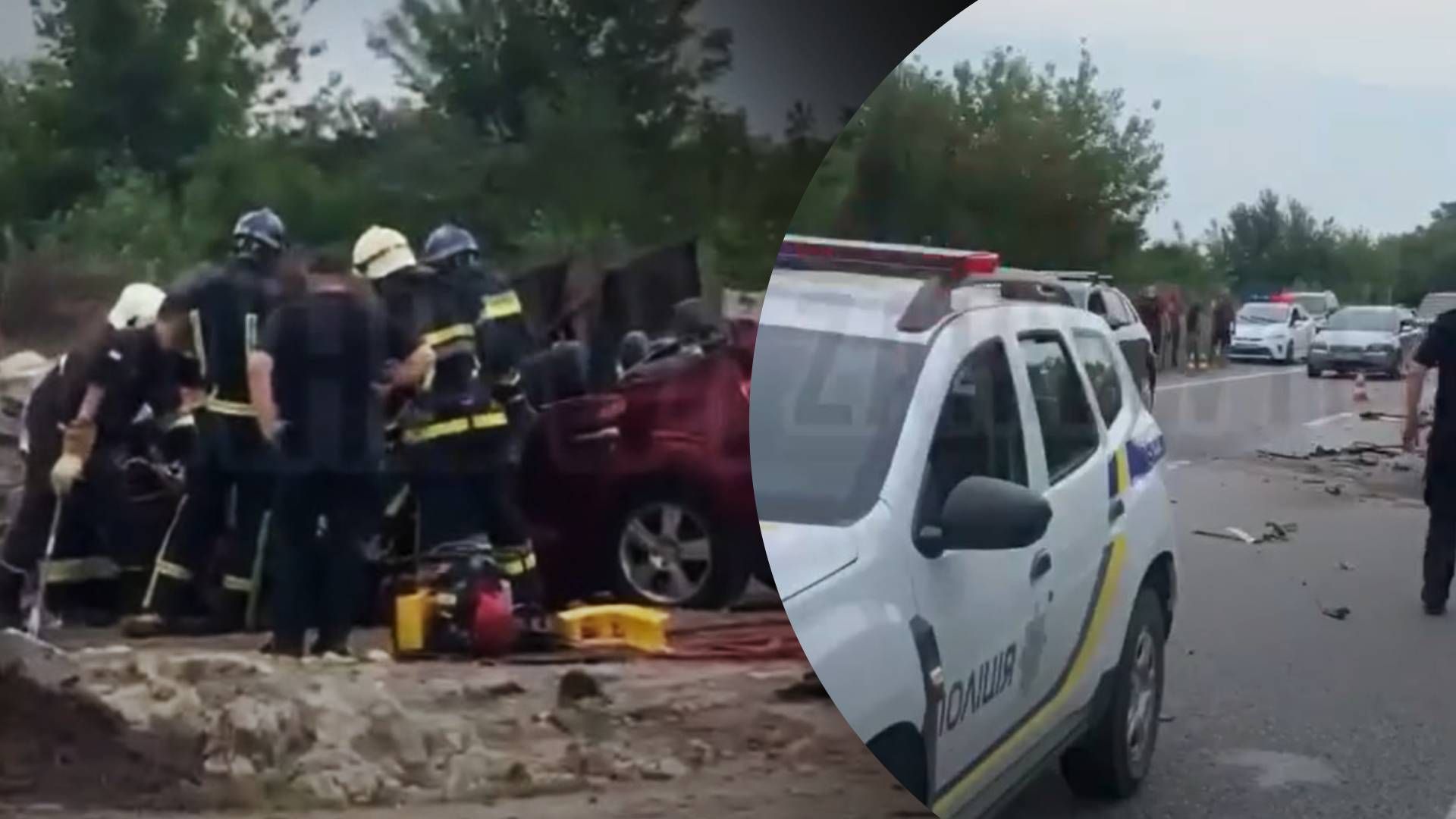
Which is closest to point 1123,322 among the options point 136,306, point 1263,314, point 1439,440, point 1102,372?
point 1102,372

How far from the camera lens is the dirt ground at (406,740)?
251 cm

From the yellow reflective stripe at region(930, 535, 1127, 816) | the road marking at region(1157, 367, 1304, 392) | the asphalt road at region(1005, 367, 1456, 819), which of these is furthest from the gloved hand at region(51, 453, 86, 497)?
the road marking at region(1157, 367, 1304, 392)

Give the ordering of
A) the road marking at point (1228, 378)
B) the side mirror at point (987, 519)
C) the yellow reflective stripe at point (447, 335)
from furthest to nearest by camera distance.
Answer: the yellow reflective stripe at point (447, 335)
the road marking at point (1228, 378)
the side mirror at point (987, 519)

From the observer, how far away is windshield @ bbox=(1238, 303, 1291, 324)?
2.17 meters

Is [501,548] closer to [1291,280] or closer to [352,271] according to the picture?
[352,271]

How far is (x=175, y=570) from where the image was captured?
2457 mm

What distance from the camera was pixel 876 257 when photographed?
2074mm

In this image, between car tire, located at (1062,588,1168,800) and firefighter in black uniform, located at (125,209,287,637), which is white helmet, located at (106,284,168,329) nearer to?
firefighter in black uniform, located at (125,209,287,637)

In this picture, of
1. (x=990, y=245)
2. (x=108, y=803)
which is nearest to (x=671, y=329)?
(x=990, y=245)

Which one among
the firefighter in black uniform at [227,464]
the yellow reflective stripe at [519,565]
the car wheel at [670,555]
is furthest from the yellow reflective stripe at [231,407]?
the car wheel at [670,555]

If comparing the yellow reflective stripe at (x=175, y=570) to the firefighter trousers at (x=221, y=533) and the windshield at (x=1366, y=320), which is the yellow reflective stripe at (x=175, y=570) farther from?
the windshield at (x=1366, y=320)

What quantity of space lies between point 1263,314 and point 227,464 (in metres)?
1.48

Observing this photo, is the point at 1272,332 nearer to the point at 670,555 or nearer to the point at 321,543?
the point at 670,555

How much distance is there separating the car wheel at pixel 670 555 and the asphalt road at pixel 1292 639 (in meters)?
0.56
